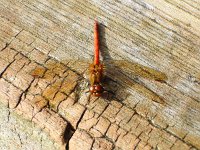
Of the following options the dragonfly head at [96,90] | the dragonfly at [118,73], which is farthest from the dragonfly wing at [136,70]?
the dragonfly head at [96,90]

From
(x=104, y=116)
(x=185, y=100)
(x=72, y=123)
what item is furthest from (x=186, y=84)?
(x=72, y=123)

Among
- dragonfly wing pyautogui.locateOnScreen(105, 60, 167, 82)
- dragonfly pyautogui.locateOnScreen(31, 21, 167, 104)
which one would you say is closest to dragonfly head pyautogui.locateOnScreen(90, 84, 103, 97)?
dragonfly pyautogui.locateOnScreen(31, 21, 167, 104)

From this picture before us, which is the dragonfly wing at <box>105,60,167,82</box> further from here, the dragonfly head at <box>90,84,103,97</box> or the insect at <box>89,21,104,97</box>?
the dragonfly head at <box>90,84,103,97</box>

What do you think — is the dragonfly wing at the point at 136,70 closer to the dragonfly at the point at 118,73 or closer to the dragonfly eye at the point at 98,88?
the dragonfly at the point at 118,73

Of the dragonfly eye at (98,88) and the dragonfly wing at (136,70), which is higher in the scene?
the dragonfly wing at (136,70)

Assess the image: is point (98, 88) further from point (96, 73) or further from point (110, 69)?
point (110, 69)

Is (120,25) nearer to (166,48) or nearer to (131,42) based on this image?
(131,42)

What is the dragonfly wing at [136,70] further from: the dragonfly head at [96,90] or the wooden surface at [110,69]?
the dragonfly head at [96,90]

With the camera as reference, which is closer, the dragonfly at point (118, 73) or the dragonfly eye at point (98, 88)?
the dragonfly eye at point (98, 88)
